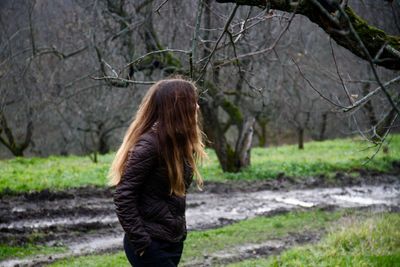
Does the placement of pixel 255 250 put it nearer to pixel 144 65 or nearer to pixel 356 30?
pixel 356 30

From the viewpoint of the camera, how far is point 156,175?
135 inches

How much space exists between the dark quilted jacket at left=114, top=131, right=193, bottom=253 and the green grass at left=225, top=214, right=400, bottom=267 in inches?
126

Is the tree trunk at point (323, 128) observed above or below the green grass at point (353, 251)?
above

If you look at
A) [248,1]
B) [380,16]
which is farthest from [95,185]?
[380,16]

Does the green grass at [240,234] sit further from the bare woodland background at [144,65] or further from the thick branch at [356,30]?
the thick branch at [356,30]

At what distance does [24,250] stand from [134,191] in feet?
16.3

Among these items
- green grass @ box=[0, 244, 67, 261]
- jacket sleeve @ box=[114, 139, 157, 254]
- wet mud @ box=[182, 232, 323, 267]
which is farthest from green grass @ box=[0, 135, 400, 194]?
jacket sleeve @ box=[114, 139, 157, 254]

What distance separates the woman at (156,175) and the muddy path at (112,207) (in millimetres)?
4174

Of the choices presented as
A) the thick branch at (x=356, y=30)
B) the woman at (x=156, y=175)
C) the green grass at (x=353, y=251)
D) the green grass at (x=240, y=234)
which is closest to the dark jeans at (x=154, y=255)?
the woman at (x=156, y=175)

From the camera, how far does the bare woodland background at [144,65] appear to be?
11008mm

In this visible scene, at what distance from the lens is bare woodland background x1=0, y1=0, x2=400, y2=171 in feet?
36.1

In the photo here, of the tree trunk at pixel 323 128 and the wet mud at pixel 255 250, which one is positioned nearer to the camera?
the wet mud at pixel 255 250

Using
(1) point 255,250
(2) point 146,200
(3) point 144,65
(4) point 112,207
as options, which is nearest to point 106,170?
(3) point 144,65

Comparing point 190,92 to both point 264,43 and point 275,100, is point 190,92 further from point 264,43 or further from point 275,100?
point 275,100
